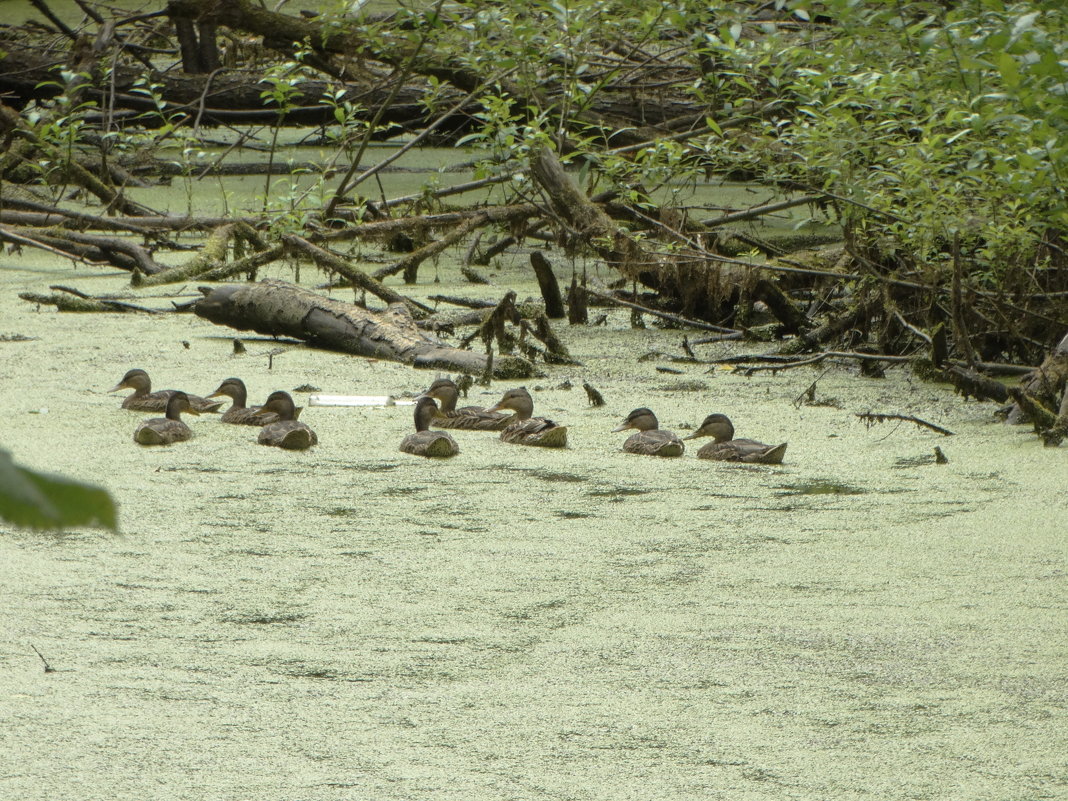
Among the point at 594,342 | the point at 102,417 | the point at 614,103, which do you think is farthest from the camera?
the point at 614,103

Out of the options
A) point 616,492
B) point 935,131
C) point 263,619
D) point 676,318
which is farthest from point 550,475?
point 676,318

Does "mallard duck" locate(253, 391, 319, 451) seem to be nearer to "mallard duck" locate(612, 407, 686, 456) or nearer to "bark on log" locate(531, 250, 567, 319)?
"mallard duck" locate(612, 407, 686, 456)

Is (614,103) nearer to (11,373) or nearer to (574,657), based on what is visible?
→ (11,373)

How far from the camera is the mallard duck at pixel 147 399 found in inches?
149

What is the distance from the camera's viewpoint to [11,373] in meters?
4.34

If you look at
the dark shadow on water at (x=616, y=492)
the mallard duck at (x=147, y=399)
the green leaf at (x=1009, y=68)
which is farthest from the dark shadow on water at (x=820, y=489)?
the mallard duck at (x=147, y=399)

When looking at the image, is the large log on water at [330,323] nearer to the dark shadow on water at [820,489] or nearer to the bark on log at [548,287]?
the bark on log at [548,287]

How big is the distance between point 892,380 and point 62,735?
3.49m

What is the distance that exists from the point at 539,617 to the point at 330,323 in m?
2.75

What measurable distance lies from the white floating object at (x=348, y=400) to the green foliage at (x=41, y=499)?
3783mm

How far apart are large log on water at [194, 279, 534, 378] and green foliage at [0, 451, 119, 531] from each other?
4255 mm

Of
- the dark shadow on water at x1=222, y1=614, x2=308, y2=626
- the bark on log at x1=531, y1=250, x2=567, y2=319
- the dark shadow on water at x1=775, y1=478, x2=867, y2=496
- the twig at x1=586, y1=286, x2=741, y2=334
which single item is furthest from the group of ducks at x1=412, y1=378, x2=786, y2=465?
the bark on log at x1=531, y1=250, x2=567, y2=319

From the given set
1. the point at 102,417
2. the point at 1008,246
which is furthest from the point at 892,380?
the point at 102,417

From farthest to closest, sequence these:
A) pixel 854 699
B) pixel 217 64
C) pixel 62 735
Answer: pixel 217 64, pixel 854 699, pixel 62 735
